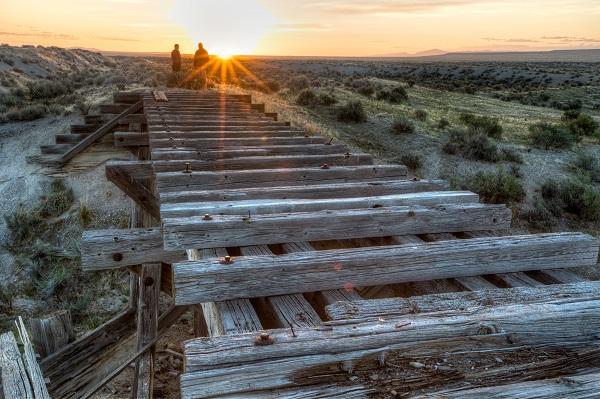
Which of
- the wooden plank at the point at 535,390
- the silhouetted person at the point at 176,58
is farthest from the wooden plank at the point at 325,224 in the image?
the silhouetted person at the point at 176,58

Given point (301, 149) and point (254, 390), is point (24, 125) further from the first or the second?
point (254, 390)

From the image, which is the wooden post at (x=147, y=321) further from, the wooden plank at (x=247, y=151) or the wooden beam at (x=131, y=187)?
the wooden plank at (x=247, y=151)

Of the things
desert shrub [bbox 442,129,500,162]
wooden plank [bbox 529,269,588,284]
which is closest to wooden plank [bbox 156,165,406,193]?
wooden plank [bbox 529,269,588,284]

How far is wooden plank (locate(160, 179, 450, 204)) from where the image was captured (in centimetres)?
367

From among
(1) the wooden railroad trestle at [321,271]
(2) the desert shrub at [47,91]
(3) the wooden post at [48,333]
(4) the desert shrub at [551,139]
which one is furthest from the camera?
(2) the desert shrub at [47,91]

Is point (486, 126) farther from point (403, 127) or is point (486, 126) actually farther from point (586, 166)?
point (586, 166)

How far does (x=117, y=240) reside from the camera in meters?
4.18

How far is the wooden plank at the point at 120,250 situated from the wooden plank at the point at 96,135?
325 inches

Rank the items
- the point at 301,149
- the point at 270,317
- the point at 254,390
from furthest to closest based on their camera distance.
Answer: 1. the point at 301,149
2. the point at 270,317
3. the point at 254,390

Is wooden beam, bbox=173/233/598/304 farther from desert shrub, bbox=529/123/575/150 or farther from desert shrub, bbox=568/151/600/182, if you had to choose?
desert shrub, bbox=529/123/575/150

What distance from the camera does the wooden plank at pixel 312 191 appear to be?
12.0ft

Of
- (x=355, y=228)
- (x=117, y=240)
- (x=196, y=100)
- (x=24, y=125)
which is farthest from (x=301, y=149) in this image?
(x=24, y=125)

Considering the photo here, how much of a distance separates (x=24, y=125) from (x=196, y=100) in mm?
9972

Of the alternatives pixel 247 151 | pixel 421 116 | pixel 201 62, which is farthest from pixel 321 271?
pixel 201 62
